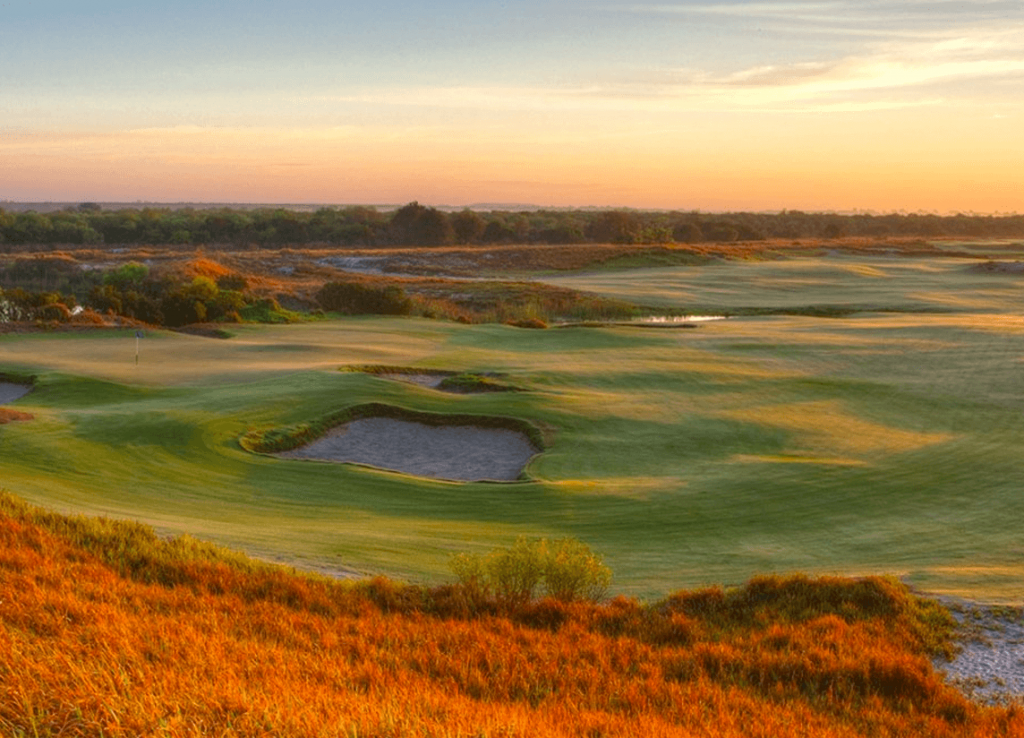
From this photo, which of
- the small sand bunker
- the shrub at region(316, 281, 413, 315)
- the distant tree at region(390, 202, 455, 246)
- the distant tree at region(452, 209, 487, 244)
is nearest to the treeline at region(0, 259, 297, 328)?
the shrub at region(316, 281, 413, 315)

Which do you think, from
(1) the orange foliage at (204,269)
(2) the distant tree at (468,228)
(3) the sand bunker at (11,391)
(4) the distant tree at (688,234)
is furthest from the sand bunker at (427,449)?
(4) the distant tree at (688,234)

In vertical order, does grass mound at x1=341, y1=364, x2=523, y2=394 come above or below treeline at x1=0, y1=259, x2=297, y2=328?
below

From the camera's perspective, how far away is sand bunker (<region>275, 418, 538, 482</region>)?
80.1ft

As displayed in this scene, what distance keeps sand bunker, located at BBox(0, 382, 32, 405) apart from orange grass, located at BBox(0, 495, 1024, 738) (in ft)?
60.4

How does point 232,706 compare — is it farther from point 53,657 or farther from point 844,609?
point 844,609

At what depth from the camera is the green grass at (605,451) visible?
16.5m

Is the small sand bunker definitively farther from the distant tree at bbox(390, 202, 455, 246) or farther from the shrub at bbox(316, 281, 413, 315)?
the distant tree at bbox(390, 202, 455, 246)

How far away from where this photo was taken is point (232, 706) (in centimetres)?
584

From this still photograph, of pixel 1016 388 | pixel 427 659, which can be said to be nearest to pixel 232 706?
pixel 427 659

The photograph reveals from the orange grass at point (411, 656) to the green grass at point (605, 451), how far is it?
2.20 m

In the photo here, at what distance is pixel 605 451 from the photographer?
25.3 meters

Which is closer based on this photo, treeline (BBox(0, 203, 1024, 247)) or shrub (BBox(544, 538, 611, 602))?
shrub (BBox(544, 538, 611, 602))

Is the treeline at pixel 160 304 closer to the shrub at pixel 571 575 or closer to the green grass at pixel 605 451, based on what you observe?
the green grass at pixel 605 451

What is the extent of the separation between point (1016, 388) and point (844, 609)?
25.7 m
